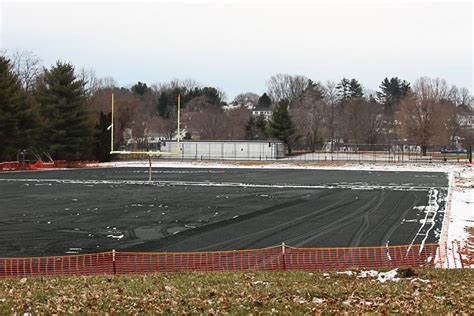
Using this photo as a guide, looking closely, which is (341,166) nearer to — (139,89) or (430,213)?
(430,213)

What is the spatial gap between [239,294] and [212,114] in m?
102

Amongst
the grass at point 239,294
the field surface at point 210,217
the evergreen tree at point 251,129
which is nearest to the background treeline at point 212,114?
the evergreen tree at point 251,129

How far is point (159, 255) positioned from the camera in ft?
45.2

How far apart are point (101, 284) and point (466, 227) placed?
43.7ft

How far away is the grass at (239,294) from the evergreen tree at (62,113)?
54.3 m

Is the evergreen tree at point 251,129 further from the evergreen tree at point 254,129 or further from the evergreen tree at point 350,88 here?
the evergreen tree at point 350,88

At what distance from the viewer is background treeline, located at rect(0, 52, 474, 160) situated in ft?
194

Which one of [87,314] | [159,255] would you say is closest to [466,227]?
[159,255]

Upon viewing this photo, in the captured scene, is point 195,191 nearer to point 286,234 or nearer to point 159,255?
point 286,234

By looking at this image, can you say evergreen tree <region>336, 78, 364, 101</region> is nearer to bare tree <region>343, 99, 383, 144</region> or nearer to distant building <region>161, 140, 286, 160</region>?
bare tree <region>343, 99, 383, 144</region>

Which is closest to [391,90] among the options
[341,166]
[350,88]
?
[350,88]

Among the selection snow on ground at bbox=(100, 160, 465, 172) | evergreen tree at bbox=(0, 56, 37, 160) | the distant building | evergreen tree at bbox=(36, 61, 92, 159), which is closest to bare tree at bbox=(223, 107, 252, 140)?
the distant building

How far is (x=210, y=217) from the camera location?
68.3 feet

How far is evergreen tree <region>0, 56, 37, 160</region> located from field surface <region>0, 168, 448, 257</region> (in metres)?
19.9
